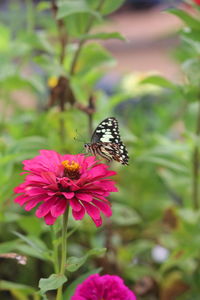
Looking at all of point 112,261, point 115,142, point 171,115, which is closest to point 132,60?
point 171,115

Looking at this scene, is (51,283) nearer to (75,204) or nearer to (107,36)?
(75,204)

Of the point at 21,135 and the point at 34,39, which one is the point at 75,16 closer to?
the point at 34,39

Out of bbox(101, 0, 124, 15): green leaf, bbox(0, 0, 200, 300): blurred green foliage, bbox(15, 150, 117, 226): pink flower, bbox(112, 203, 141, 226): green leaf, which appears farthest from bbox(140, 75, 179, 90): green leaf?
bbox(15, 150, 117, 226): pink flower

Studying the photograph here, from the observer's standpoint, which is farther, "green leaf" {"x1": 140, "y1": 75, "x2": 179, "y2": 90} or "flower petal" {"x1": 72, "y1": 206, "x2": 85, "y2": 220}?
"green leaf" {"x1": 140, "y1": 75, "x2": 179, "y2": 90}

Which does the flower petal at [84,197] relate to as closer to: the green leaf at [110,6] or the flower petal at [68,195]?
the flower petal at [68,195]

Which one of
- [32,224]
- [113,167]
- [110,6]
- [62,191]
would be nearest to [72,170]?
[62,191]

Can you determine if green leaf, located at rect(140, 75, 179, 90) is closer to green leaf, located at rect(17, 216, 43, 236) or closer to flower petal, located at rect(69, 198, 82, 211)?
green leaf, located at rect(17, 216, 43, 236)
